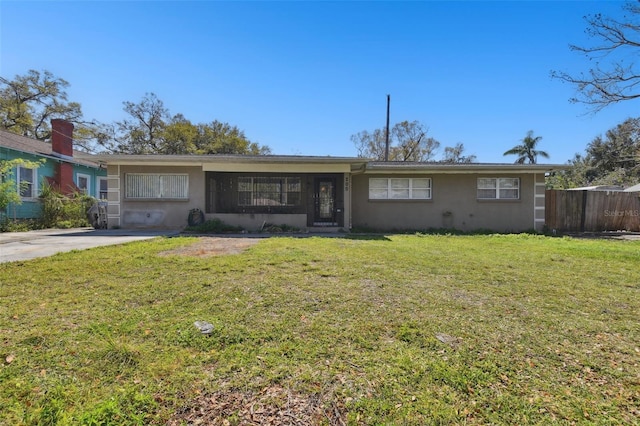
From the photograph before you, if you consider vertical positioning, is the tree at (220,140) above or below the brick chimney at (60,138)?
above

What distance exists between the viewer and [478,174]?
1252 centimetres

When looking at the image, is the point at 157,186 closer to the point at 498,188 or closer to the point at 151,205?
the point at 151,205

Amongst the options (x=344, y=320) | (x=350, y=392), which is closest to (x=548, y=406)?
(x=350, y=392)

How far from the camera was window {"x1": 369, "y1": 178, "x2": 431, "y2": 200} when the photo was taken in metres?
12.7

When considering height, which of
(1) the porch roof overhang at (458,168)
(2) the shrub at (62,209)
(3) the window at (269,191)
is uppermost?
(1) the porch roof overhang at (458,168)

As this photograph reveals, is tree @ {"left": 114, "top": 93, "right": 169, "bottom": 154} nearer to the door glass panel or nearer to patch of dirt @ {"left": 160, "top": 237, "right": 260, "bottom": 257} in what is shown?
the door glass panel

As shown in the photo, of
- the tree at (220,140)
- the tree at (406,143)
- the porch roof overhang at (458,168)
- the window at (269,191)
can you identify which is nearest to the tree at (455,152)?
the tree at (406,143)

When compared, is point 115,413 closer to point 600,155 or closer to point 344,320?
point 344,320

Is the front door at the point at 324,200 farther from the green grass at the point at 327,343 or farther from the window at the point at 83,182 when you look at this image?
the window at the point at 83,182

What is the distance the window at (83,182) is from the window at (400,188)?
1416cm

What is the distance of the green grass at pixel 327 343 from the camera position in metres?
1.92

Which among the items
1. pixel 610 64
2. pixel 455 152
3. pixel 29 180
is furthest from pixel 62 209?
pixel 455 152

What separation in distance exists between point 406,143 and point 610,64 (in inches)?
908

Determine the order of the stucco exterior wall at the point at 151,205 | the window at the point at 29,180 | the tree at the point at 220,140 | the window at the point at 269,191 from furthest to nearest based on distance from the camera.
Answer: the tree at the point at 220,140
the window at the point at 269,191
the window at the point at 29,180
the stucco exterior wall at the point at 151,205
